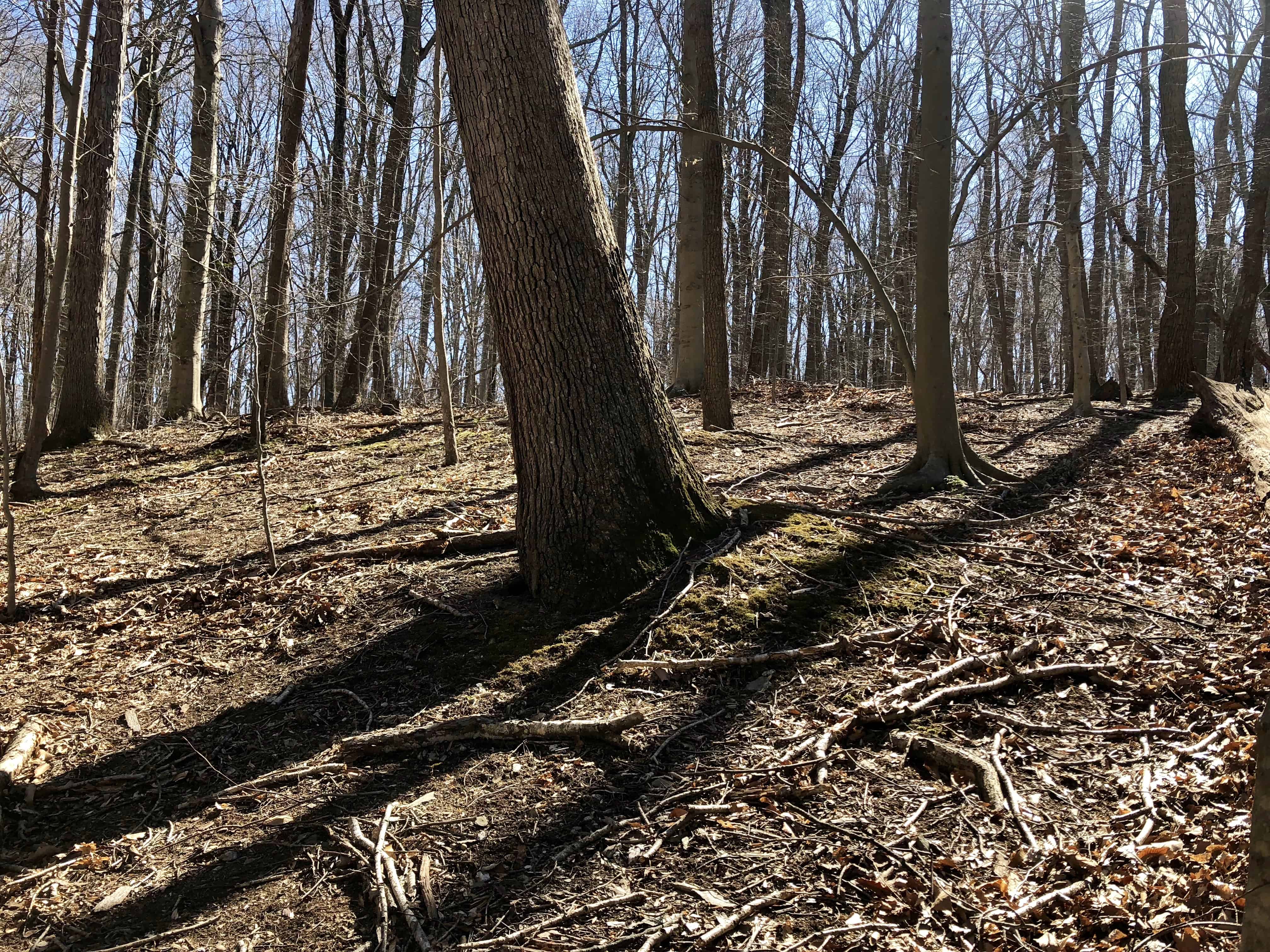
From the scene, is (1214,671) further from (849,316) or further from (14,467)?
(849,316)

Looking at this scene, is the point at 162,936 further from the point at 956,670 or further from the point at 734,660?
the point at 956,670

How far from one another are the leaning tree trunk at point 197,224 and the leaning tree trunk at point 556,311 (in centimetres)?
860

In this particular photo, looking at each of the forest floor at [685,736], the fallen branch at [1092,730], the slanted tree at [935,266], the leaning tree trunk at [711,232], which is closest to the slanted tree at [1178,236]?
the forest floor at [685,736]

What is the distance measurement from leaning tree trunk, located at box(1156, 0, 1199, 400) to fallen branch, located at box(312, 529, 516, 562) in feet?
38.2

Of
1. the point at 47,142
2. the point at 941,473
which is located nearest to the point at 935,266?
the point at 941,473

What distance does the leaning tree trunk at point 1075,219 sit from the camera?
10.7 meters

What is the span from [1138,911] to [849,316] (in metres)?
22.2

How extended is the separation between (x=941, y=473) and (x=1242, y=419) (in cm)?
473

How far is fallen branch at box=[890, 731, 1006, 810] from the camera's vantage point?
288cm

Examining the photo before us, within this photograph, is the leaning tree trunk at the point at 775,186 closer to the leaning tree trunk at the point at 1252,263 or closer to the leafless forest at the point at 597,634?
the leafless forest at the point at 597,634

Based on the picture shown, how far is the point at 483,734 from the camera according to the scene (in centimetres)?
348

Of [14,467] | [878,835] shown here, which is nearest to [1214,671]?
[878,835]

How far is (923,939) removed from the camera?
7.41 feet

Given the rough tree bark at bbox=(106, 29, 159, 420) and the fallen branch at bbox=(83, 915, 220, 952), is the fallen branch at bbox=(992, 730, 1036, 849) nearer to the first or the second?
the fallen branch at bbox=(83, 915, 220, 952)
